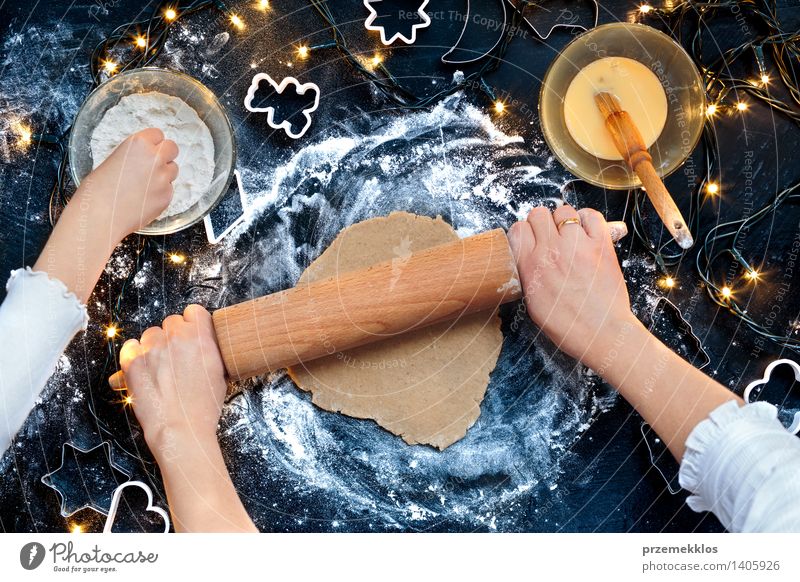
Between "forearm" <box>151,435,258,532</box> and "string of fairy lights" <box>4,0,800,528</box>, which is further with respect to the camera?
"string of fairy lights" <box>4,0,800,528</box>

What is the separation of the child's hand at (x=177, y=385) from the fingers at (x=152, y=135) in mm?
226

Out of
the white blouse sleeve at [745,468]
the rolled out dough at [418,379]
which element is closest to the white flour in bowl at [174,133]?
the rolled out dough at [418,379]

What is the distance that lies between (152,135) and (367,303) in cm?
34

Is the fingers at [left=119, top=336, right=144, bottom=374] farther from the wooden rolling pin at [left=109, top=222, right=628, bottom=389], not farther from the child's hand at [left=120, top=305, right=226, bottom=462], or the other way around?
the wooden rolling pin at [left=109, top=222, right=628, bottom=389]

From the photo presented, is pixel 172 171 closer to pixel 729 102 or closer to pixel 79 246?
pixel 79 246

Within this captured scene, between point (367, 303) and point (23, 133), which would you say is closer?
point (367, 303)

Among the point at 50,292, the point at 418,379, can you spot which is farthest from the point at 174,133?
the point at 418,379

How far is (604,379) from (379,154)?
1.39 ft

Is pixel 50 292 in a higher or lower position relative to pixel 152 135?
lower

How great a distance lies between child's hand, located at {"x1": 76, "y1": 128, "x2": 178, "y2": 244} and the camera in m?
0.87

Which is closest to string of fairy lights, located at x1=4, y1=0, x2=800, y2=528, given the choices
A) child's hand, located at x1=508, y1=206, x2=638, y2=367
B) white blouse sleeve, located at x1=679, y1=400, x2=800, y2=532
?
child's hand, located at x1=508, y1=206, x2=638, y2=367

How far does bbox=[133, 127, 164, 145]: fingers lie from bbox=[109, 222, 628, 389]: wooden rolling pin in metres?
0.23

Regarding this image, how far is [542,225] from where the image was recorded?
896mm

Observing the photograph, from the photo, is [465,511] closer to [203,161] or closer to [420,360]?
[420,360]
